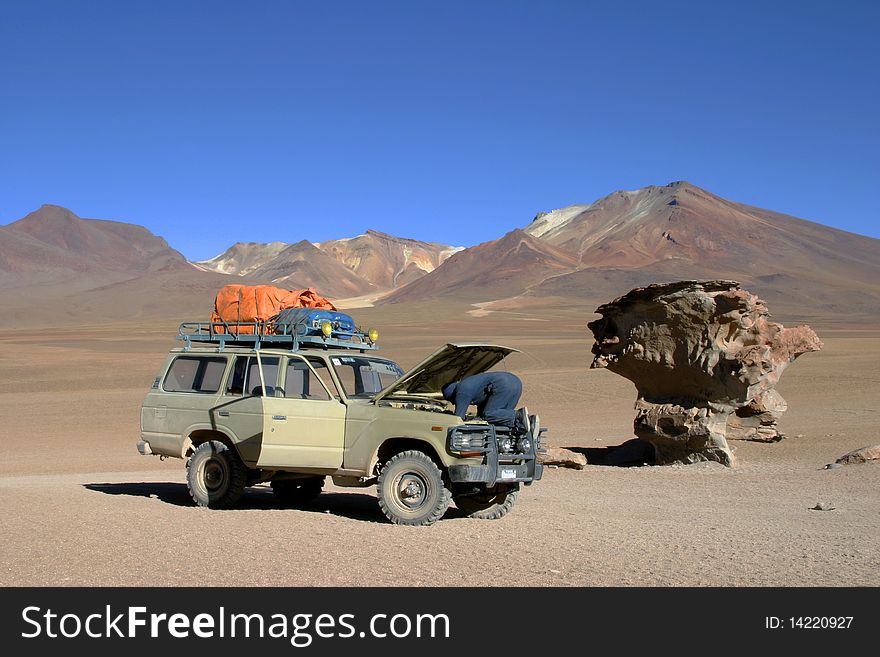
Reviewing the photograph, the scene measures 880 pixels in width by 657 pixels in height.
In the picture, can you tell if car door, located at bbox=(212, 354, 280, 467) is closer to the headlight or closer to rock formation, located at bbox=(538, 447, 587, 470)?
the headlight

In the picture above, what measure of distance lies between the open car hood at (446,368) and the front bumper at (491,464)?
0.97 metres

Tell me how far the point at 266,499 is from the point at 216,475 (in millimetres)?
1511

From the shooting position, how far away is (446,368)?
36.4ft

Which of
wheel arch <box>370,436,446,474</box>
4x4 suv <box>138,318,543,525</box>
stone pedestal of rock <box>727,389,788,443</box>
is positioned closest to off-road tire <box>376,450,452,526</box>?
4x4 suv <box>138,318,543,525</box>

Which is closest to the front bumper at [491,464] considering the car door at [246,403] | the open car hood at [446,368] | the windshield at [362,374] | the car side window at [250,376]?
the open car hood at [446,368]

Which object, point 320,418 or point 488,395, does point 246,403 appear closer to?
point 320,418

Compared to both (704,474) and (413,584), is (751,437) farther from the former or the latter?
(413,584)

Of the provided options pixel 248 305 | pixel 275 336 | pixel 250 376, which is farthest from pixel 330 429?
pixel 248 305

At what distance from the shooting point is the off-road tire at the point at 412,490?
998cm

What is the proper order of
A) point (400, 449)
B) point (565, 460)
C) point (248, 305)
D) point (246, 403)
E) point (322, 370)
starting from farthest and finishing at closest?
point (565, 460)
point (248, 305)
point (246, 403)
point (322, 370)
point (400, 449)
